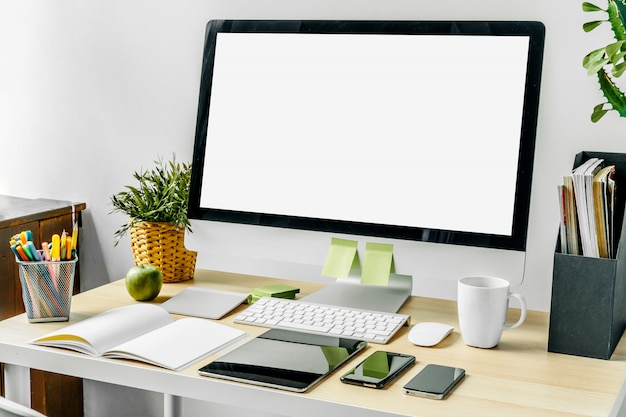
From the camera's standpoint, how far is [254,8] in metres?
1.83

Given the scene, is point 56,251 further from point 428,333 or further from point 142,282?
point 428,333

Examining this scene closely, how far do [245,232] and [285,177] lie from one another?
131 mm

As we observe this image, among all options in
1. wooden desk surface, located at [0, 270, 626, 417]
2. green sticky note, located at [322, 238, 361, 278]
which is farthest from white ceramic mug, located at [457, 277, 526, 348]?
green sticky note, located at [322, 238, 361, 278]

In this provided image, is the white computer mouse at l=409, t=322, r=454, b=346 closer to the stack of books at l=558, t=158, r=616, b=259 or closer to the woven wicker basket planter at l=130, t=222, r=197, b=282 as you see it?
the stack of books at l=558, t=158, r=616, b=259

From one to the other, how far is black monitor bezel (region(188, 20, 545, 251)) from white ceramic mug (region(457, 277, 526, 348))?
10cm

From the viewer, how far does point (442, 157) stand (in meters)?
1.33

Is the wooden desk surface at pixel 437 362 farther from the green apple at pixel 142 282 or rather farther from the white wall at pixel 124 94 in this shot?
the white wall at pixel 124 94

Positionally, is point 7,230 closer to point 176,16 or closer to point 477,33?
point 176,16

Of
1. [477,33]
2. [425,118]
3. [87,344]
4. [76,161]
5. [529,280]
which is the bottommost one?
[87,344]

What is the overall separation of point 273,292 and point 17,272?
754mm

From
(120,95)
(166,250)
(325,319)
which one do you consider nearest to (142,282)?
(166,250)

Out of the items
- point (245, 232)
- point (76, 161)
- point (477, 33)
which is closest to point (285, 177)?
point (245, 232)

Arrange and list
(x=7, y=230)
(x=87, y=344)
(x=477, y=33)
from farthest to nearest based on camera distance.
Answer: (x=7, y=230), (x=477, y=33), (x=87, y=344)

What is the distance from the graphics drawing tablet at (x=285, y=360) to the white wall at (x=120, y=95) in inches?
23.7
